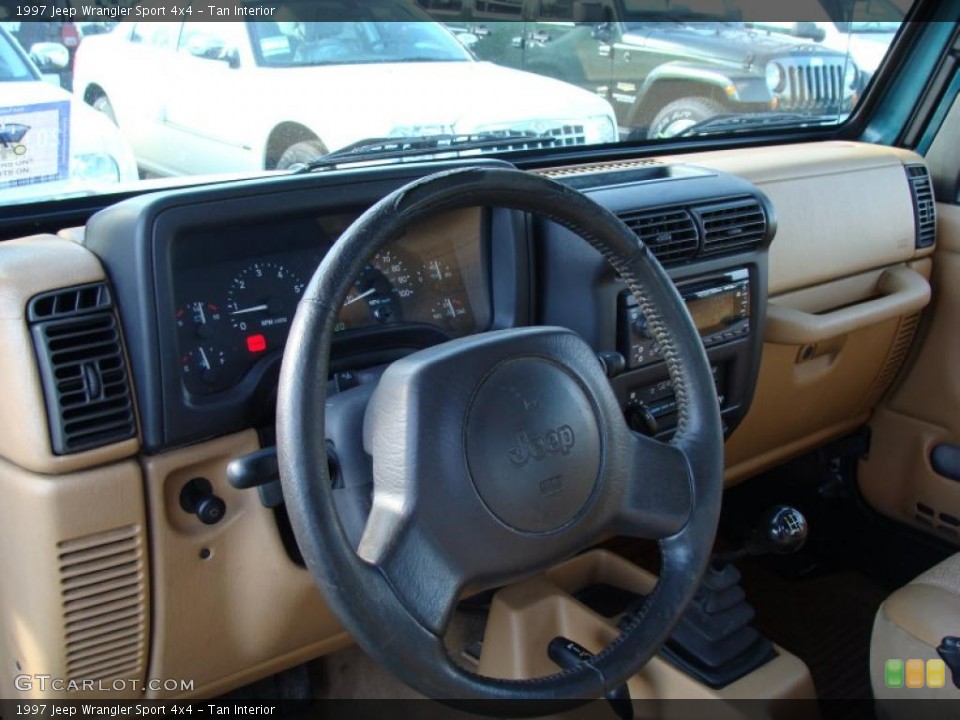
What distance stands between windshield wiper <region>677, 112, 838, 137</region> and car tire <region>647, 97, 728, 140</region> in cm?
1

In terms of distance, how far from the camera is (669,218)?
6.38ft

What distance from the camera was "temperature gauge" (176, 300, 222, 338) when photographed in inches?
55.5

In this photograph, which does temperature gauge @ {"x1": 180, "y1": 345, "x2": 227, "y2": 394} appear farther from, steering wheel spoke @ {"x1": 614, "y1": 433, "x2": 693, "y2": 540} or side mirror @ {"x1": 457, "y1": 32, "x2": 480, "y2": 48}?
side mirror @ {"x1": 457, "y1": 32, "x2": 480, "y2": 48}

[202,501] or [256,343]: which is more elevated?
[256,343]

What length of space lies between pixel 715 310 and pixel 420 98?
2.47 feet

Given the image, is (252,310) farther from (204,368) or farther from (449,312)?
(449,312)

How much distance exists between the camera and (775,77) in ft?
9.78

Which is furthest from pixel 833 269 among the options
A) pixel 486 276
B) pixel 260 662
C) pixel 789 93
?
pixel 260 662

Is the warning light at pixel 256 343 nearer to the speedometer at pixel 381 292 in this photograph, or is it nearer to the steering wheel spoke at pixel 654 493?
the speedometer at pixel 381 292

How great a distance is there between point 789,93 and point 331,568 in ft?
8.03

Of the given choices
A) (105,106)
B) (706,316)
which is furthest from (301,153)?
(706,316)

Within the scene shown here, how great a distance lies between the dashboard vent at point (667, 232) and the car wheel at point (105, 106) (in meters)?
0.90

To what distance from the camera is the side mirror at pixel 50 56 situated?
61.9 inches

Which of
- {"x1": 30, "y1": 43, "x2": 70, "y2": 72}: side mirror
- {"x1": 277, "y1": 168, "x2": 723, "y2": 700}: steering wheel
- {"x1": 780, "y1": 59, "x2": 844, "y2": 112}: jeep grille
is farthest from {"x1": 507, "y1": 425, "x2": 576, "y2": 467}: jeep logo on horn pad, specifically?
{"x1": 780, "y1": 59, "x2": 844, "y2": 112}: jeep grille
